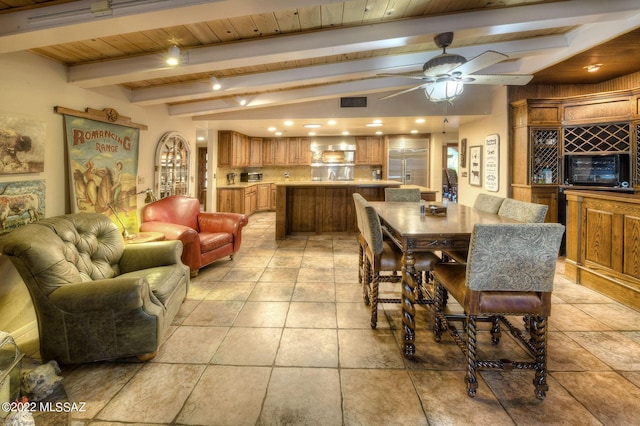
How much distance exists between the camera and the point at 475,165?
5.91m

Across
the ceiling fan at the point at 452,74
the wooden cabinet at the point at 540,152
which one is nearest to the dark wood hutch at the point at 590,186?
the wooden cabinet at the point at 540,152

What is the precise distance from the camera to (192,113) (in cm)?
466

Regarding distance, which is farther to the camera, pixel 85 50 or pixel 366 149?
pixel 366 149

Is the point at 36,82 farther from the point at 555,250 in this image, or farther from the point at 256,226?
the point at 256,226

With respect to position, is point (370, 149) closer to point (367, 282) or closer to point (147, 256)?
point (367, 282)

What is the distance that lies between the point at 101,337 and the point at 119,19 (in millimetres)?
1981

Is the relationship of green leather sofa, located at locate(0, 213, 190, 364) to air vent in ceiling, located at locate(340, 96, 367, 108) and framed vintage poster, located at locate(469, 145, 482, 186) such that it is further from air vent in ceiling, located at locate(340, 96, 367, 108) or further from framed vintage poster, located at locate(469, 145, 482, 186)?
framed vintage poster, located at locate(469, 145, 482, 186)

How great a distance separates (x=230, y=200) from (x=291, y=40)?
5.06m

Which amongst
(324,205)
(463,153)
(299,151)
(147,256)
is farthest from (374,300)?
(299,151)

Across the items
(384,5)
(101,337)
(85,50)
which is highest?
(384,5)

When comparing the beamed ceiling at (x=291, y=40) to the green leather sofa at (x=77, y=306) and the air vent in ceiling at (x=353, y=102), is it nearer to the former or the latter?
the air vent in ceiling at (x=353, y=102)

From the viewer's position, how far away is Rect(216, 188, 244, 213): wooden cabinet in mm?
7258

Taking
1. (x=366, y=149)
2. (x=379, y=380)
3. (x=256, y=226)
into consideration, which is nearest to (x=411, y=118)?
(x=366, y=149)

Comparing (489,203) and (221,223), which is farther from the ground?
(489,203)
